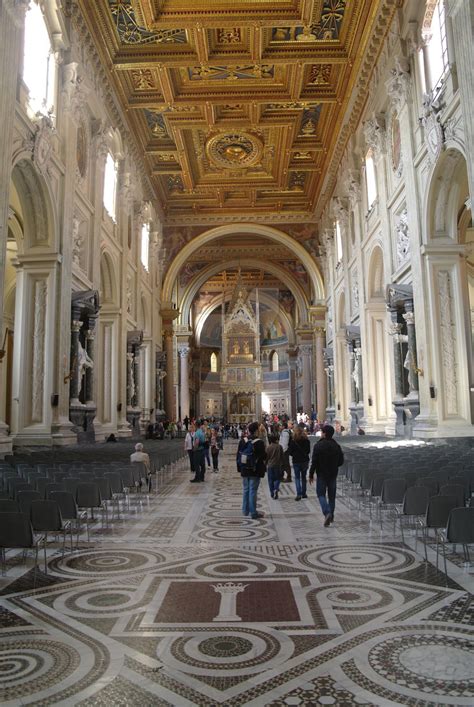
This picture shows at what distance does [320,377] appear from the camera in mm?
29641

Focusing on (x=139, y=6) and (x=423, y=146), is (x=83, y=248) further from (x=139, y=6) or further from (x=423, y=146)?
(x=423, y=146)

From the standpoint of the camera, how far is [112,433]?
17875mm

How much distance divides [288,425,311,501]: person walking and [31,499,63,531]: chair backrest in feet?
15.3

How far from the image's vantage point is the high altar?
4278 cm

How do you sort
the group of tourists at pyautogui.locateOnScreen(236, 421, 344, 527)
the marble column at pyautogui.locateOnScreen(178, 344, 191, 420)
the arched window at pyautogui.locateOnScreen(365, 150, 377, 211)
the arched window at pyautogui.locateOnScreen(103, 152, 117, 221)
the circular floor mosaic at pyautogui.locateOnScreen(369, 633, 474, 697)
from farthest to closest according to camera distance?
the marble column at pyautogui.locateOnScreen(178, 344, 191, 420) < the arched window at pyautogui.locateOnScreen(103, 152, 117, 221) < the arched window at pyautogui.locateOnScreen(365, 150, 377, 211) < the group of tourists at pyautogui.locateOnScreen(236, 421, 344, 527) < the circular floor mosaic at pyautogui.locateOnScreen(369, 633, 474, 697)

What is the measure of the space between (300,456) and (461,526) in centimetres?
476

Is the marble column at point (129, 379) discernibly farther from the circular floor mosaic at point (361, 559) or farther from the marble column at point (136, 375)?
the circular floor mosaic at point (361, 559)

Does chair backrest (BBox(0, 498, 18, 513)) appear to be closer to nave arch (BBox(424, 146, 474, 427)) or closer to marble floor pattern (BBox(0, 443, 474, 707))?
marble floor pattern (BBox(0, 443, 474, 707))

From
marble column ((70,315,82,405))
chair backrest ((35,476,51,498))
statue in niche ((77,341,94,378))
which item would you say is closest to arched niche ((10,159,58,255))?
marble column ((70,315,82,405))

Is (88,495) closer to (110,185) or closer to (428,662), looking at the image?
(428,662)

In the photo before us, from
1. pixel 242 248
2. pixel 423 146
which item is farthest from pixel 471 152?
pixel 242 248

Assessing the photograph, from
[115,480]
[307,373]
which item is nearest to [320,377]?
[307,373]

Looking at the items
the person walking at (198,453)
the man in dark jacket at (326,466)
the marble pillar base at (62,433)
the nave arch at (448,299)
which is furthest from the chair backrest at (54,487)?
the nave arch at (448,299)

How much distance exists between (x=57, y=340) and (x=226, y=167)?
1456cm
